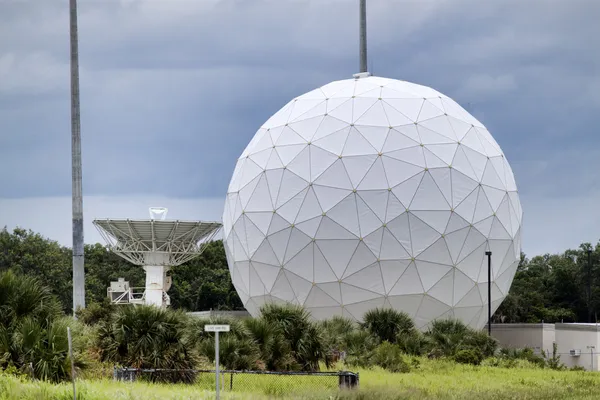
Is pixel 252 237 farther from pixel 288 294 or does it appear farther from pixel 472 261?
pixel 472 261

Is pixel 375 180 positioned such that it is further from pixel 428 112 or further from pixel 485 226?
pixel 485 226

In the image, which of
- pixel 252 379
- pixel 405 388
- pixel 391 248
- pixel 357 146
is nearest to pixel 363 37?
pixel 357 146

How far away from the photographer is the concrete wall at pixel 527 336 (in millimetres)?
50875

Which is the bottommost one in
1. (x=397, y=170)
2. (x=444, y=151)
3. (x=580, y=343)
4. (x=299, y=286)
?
(x=580, y=343)

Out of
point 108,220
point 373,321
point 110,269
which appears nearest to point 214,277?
point 110,269

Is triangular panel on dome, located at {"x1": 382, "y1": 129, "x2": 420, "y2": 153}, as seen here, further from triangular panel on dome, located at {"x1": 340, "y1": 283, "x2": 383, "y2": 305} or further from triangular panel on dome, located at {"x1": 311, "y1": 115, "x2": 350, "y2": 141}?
triangular panel on dome, located at {"x1": 340, "y1": 283, "x2": 383, "y2": 305}

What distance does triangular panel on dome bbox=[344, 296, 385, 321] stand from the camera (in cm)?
4212

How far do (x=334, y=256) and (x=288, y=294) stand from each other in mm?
3193

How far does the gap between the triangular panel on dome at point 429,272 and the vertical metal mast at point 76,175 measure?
15545mm

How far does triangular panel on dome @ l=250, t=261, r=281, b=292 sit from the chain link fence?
60.6 ft

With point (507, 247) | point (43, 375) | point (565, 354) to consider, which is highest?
point (507, 247)

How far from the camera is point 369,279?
42031mm

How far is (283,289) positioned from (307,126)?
840 centimetres

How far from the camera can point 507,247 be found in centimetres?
4603
